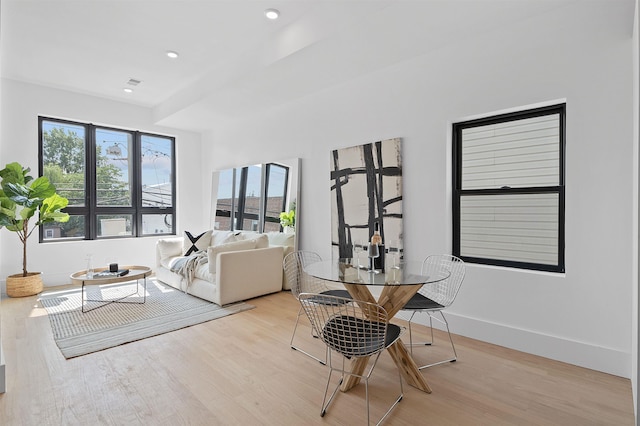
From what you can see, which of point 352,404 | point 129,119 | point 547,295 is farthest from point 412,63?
point 129,119

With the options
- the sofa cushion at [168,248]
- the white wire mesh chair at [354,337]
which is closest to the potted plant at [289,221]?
the sofa cushion at [168,248]

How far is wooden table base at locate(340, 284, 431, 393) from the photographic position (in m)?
2.31

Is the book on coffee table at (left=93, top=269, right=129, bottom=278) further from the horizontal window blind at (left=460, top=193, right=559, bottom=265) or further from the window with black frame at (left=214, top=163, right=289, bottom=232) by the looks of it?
the horizontal window blind at (left=460, top=193, right=559, bottom=265)

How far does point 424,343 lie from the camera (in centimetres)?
309

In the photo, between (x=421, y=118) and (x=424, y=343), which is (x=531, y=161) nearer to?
(x=421, y=118)

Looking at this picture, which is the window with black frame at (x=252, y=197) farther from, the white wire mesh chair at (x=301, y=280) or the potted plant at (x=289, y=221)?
the white wire mesh chair at (x=301, y=280)

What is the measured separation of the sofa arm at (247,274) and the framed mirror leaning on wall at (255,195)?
0.46m

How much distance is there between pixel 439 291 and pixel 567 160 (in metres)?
1.50

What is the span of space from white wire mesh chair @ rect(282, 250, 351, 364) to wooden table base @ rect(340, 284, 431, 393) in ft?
1.62

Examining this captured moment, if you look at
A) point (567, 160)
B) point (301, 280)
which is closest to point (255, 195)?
point (301, 280)

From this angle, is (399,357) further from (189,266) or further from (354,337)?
(189,266)

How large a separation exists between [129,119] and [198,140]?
1330 mm

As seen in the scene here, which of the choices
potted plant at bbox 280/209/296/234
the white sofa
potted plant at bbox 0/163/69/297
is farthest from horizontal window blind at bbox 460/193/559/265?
potted plant at bbox 0/163/69/297

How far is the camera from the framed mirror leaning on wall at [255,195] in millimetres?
5000
